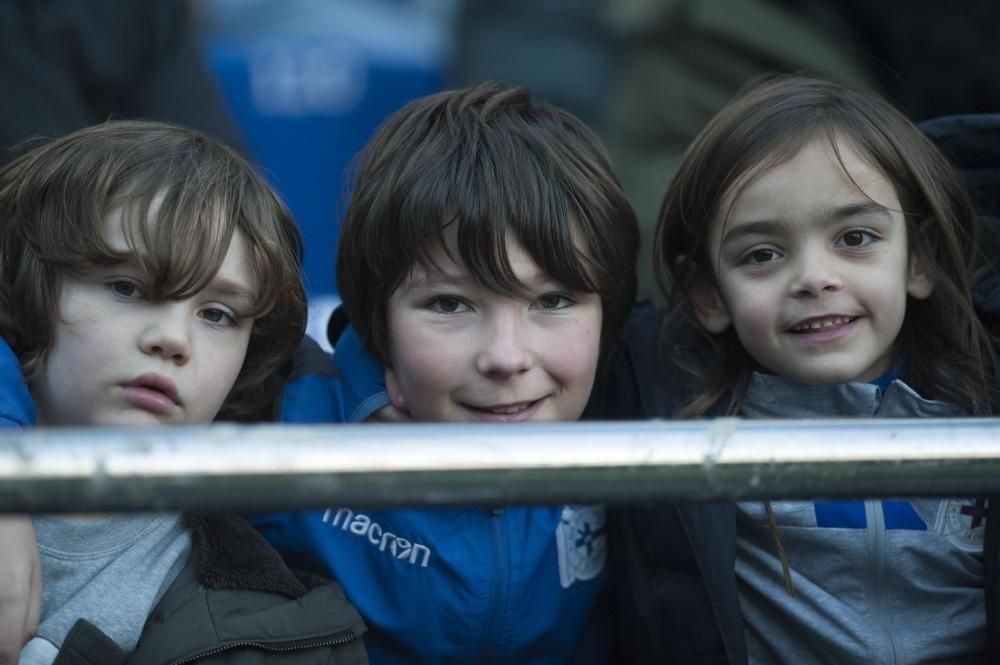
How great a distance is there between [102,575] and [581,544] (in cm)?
66

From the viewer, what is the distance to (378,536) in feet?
5.85

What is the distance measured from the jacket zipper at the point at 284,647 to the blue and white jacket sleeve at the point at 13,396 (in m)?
0.33

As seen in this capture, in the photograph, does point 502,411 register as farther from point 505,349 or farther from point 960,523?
point 960,523

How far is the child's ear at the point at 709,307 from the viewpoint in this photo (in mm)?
1890

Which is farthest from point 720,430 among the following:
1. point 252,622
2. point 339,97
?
point 339,97

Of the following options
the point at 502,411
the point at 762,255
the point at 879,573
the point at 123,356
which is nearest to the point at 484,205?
the point at 502,411

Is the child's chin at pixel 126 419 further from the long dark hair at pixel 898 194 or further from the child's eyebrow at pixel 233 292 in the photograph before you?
the long dark hair at pixel 898 194

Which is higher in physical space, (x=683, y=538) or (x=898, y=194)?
(x=898, y=194)

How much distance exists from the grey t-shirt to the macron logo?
0.23m

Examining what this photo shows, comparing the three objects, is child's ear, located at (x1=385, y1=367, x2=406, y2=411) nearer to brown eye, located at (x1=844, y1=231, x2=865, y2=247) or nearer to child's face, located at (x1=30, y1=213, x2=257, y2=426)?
child's face, located at (x1=30, y1=213, x2=257, y2=426)

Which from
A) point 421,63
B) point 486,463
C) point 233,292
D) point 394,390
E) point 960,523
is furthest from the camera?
point 421,63

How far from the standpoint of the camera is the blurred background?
2635 millimetres

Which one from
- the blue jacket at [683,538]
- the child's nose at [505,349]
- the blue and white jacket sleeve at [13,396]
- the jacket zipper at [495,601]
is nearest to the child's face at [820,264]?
the blue jacket at [683,538]

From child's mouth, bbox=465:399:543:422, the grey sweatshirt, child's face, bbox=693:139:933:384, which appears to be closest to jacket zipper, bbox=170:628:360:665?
child's mouth, bbox=465:399:543:422
